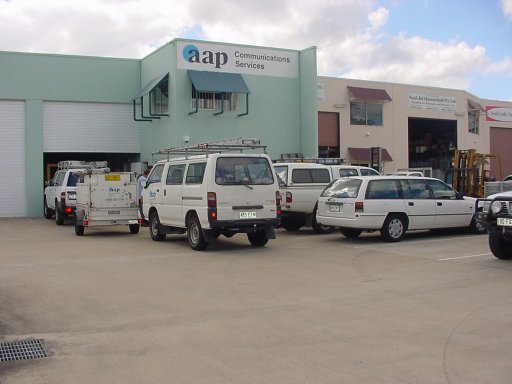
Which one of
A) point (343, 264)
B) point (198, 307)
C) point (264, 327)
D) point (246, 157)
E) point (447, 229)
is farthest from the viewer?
point (447, 229)

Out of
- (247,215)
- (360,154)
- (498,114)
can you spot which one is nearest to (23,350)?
(247,215)

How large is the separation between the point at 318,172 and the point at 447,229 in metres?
3.85

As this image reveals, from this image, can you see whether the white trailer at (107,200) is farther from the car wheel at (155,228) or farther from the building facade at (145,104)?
the building facade at (145,104)

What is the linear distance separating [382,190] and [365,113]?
2102 cm

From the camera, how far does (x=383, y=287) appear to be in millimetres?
8383

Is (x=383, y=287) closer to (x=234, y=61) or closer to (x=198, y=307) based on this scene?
(x=198, y=307)

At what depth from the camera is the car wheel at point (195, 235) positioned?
1230 centimetres

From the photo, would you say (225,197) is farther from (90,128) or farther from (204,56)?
(90,128)

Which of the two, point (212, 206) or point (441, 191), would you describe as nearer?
point (212, 206)

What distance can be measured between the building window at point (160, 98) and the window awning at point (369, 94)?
40.1 feet

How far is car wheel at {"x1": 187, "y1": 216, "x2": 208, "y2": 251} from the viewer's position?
40.4 ft

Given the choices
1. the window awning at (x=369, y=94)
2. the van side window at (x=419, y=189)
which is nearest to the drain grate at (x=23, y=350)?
the van side window at (x=419, y=189)

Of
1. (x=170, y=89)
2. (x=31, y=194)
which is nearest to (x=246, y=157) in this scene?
(x=170, y=89)

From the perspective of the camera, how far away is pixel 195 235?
12.5m
